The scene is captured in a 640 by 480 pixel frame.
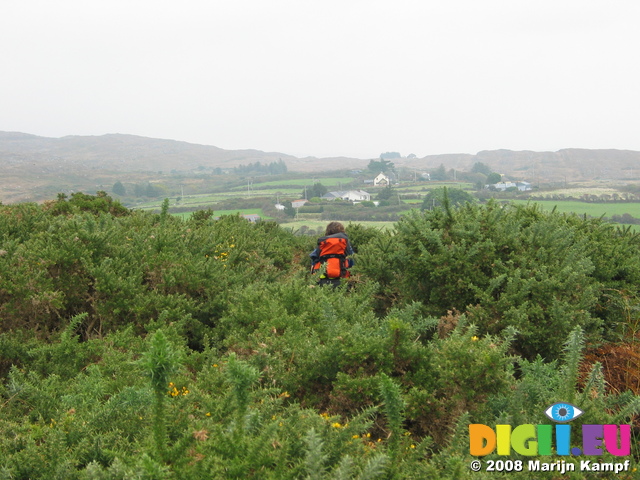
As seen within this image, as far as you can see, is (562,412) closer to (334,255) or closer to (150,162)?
(334,255)

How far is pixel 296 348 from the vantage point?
163 inches

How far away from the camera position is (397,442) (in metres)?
2.87

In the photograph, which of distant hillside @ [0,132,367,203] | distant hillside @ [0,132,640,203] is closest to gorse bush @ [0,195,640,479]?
distant hillside @ [0,132,640,203]

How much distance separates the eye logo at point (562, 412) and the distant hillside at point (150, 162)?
3452cm

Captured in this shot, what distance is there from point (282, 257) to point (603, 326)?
550 centimetres

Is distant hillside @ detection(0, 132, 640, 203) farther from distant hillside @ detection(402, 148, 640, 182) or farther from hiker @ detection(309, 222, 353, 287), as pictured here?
hiker @ detection(309, 222, 353, 287)

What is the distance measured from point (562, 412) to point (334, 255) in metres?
5.02

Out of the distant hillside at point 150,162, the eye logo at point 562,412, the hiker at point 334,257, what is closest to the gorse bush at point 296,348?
the eye logo at point 562,412

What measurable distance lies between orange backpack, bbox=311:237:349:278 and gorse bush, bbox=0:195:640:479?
0.82 feet

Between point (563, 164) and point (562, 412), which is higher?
point (563, 164)

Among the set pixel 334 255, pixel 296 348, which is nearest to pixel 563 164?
pixel 334 255

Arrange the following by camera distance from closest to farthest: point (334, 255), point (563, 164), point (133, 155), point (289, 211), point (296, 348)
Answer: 1. point (296, 348)
2. point (334, 255)
3. point (289, 211)
4. point (563, 164)
5. point (133, 155)

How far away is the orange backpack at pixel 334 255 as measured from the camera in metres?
7.77

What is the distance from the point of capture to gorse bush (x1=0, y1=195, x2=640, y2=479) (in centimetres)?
264
